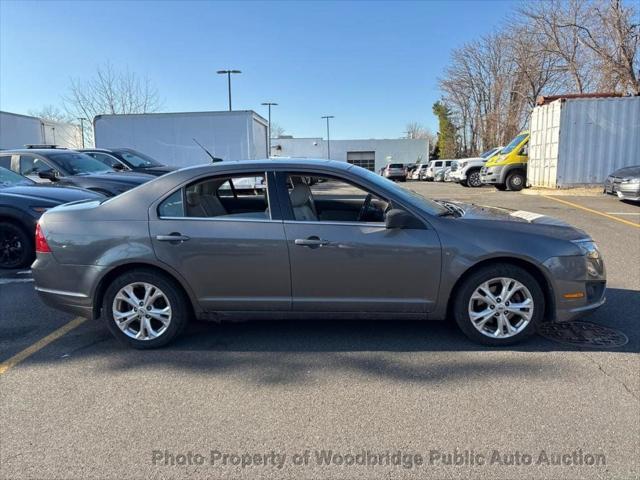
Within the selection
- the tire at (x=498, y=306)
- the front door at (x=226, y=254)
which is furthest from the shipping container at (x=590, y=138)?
the front door at (x=226, y=254)

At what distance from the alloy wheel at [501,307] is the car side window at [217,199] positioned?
1.85 metres

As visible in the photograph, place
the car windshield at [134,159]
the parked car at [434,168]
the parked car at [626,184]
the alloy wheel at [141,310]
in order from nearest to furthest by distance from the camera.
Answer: the alloy wheel at [141,310]
the parked car at [626,184]
the car windshield at [134,159]
the parked car at [434,168]

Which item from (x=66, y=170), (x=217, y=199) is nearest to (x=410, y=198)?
(x=217, y=199)

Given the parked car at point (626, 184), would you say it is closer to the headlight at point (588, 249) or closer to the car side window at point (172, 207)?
the headlight at point (588, 249)

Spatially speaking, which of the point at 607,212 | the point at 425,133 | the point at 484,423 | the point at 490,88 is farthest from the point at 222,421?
the point at 425,133

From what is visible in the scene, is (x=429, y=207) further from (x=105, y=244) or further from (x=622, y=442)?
(x=105, y=244)

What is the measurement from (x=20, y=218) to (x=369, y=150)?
174ft

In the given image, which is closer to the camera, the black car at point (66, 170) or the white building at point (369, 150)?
the black car at point (66, 170)

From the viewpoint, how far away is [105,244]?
3686mm

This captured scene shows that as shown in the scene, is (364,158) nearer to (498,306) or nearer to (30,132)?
(30,132)

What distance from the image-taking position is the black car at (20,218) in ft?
20.1

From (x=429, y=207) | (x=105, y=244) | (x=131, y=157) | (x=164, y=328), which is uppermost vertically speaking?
(x=131, y=157)

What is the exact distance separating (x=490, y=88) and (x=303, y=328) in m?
46.1

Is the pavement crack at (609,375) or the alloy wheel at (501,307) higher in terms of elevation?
the alloy wheel at (501,307)
